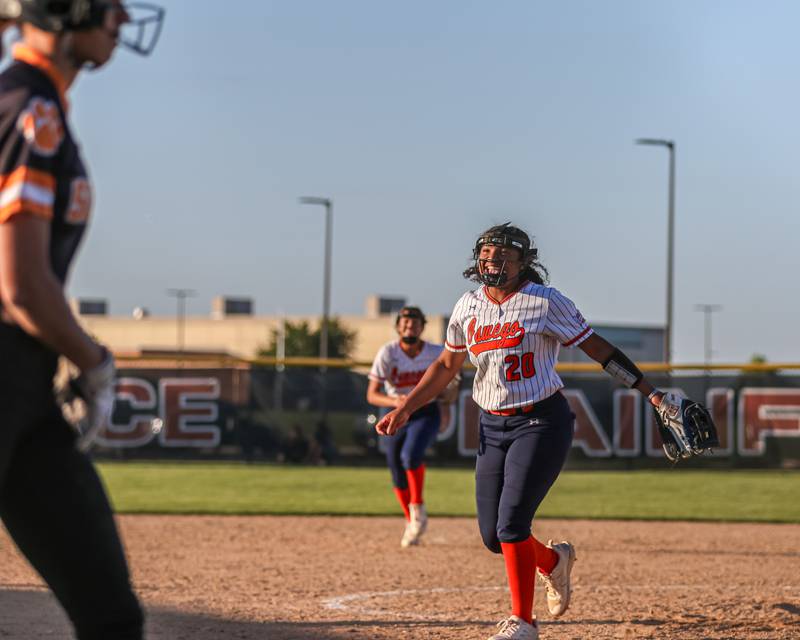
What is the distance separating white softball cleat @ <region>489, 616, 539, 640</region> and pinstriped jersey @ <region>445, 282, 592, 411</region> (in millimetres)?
1070

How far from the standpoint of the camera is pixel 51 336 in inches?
115

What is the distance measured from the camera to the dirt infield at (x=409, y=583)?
666cm

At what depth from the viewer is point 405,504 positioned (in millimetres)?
11039

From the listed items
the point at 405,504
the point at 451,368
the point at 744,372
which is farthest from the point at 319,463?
the point at 451,368

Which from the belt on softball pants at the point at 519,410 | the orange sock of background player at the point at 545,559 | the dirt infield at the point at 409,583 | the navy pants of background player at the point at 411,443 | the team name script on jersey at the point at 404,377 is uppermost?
the team name script on jersey at the point at 404,377

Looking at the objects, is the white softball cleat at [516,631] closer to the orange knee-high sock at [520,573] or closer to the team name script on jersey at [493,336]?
the orange knee-high sock at [520,573]

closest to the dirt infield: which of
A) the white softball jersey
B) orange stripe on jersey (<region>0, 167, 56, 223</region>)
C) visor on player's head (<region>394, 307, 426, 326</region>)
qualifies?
the white softball jersey

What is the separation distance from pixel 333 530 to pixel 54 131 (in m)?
9.61

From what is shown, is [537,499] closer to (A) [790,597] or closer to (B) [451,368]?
(B) [451,368]

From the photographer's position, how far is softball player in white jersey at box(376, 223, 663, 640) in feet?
20.1

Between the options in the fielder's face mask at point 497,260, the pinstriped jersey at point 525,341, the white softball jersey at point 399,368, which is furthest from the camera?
the white softball jersey at point 399,368

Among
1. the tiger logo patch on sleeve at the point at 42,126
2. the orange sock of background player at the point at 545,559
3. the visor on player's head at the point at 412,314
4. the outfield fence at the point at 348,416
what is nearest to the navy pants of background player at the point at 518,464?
the orange sock of background player at the point at 545,559

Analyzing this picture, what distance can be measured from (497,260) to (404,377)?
4.82 meters

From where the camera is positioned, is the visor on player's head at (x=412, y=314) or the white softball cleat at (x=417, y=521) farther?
the visor on player's head at (x=412, y=314)
